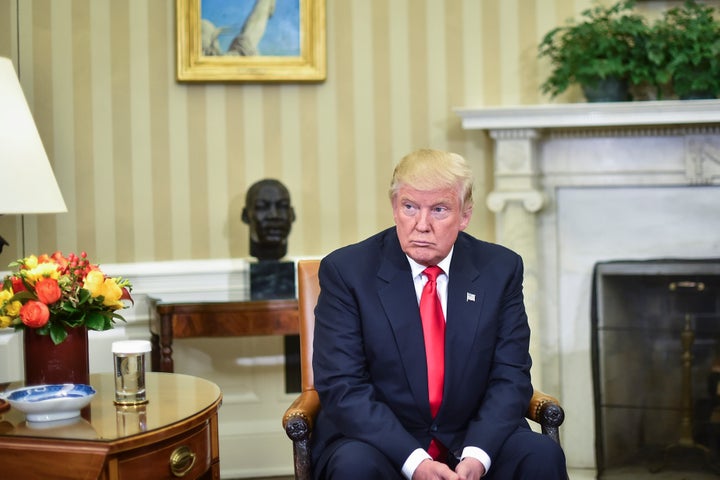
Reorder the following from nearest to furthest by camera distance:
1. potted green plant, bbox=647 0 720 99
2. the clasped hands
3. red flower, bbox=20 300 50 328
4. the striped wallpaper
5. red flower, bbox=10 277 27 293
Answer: the clasped hands → red flower, bbox=20 300 50 328 → red flower, bbox=10 277 27 293 → potted green plant, bbox=647 0 720 99 → the striped wallpaper

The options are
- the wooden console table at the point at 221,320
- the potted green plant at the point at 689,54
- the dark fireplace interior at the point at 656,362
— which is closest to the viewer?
the wooden console table at the point at 221,320

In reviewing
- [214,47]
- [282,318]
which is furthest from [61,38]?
[282,318]

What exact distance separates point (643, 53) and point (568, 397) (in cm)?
156

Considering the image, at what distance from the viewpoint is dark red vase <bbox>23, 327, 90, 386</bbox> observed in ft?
7.80

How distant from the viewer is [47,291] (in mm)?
2293

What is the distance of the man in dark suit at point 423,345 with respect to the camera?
2.30 m

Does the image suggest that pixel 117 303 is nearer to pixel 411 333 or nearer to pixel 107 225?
pixel 411 333

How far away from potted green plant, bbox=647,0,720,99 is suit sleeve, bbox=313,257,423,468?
79.3 inches

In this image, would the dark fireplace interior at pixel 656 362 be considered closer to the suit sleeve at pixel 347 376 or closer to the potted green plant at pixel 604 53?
the potted green plant at pixel 604 53

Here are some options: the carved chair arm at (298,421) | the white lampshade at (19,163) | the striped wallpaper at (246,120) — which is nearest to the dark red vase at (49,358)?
the white lampshade at (19,163)

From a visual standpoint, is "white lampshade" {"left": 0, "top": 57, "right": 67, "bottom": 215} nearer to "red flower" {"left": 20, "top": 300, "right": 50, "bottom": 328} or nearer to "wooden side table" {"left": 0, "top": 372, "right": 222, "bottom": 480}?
"red flower" {"left": 20, "top": 300, "right": 50, "bottom": 328}

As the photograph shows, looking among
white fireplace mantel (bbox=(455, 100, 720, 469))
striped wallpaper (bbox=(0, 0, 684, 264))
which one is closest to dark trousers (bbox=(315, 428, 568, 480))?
white fireplace mantel (bbox=(455, 100, 720, 469))

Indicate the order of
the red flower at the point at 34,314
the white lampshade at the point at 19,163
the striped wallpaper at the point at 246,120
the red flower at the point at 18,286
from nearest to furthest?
the red flower at the point at 34,314
the red flower at the point at 18,286
the white lampshade at the point at 19,163
the striped wallpaper at the point at 246,120

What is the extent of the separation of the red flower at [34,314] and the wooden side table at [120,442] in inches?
9.5
